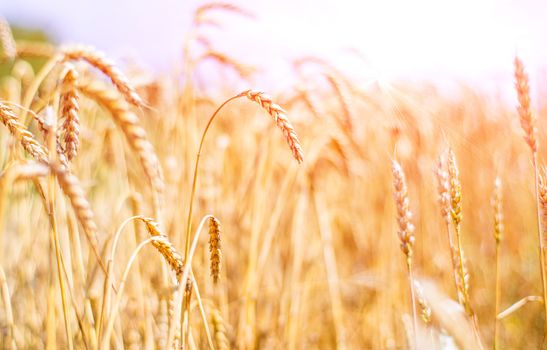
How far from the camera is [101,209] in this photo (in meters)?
2.31

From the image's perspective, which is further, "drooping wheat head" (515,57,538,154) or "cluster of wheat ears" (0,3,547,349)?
"drooping wheat head" (515,57,538,154)

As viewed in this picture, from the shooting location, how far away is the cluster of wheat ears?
0.74 metres

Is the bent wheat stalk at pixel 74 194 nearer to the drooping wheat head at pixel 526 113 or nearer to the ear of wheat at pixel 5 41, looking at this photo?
the drooping wheat head at pixel 526 113

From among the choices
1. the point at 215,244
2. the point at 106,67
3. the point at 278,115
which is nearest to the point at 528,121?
the point at 278,115

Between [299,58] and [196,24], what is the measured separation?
0.35 meters

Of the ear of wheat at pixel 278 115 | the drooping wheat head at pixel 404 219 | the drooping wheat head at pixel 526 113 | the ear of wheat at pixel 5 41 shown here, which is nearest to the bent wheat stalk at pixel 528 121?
the drooping wheat head at pixel 526 113

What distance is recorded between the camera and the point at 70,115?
0.72 meters

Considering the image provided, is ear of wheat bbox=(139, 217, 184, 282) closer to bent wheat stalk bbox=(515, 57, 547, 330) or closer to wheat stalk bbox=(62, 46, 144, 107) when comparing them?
wheat stalk bbox=(62, 46, 144, 107)

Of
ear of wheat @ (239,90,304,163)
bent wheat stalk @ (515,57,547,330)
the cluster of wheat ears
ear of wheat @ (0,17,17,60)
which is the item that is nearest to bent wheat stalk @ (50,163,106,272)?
the cluster of wheat ears

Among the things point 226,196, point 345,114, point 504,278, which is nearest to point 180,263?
point 345,114

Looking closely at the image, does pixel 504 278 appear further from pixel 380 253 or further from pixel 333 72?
pixel 333 72

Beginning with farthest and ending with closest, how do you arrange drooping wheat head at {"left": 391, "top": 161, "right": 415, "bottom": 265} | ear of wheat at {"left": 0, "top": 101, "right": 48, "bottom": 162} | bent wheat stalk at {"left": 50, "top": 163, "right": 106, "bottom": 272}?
drooping wheat head at {"left": 391, "top": 161, "right": 415, "bottom": 265} → ear of wheat at {"left": 0, "top": 101, "right": 48, "bottom": 162} → bent wheat stalk at {"left": 50, "top": 163, "right": 106, "bottom": 272}

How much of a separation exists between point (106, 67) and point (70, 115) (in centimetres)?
10

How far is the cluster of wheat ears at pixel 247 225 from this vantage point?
2.43ft
